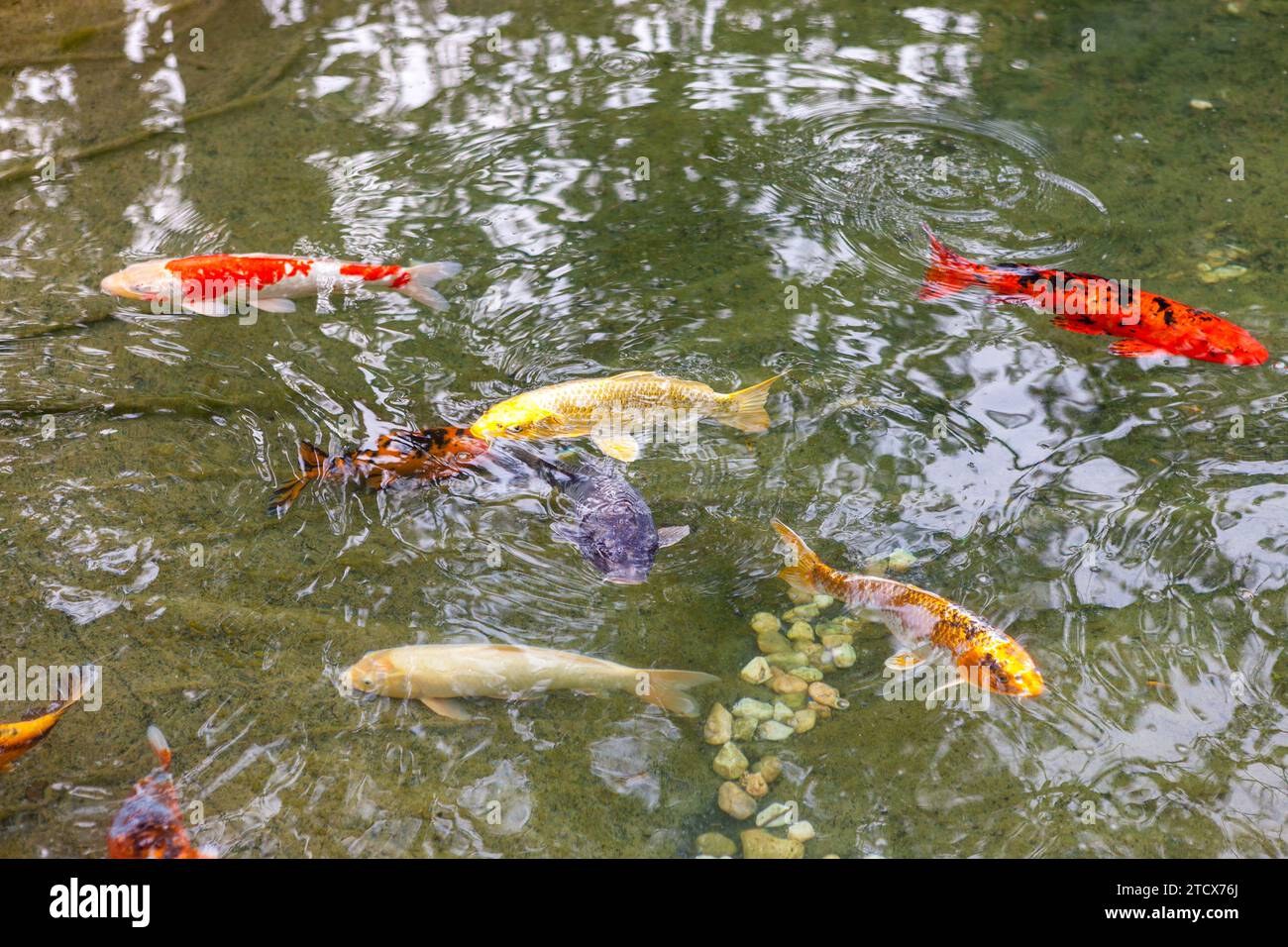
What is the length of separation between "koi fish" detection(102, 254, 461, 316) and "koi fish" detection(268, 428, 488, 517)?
3.49 feet

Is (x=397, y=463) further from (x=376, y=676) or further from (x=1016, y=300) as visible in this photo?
(x=1016, y=300)

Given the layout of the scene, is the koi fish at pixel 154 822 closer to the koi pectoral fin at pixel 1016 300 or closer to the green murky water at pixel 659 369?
the green murky water at pixel 659 369

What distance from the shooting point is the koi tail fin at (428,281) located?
5008 millimetres

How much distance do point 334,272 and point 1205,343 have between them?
422 cm

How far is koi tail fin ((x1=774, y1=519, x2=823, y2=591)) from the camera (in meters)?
3.80

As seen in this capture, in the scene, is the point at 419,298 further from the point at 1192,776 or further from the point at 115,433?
the point at 1192,776

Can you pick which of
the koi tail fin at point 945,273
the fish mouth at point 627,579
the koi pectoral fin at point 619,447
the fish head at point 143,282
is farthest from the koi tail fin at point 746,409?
the fish head at point 143,282

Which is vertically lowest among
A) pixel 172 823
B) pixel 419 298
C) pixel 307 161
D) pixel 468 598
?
pixel 172 823

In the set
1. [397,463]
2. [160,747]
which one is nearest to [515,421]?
[397,463]

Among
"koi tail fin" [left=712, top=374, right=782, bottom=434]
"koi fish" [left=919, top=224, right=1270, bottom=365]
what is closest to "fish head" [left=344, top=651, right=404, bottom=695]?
"koi tail fin" [left=712, top=374, right=782, bottom=434]

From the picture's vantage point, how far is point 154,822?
10.3ft

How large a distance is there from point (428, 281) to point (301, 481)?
135 cm

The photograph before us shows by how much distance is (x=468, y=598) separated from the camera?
383 cm

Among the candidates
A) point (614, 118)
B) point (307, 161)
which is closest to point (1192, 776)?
point (614, 118)
